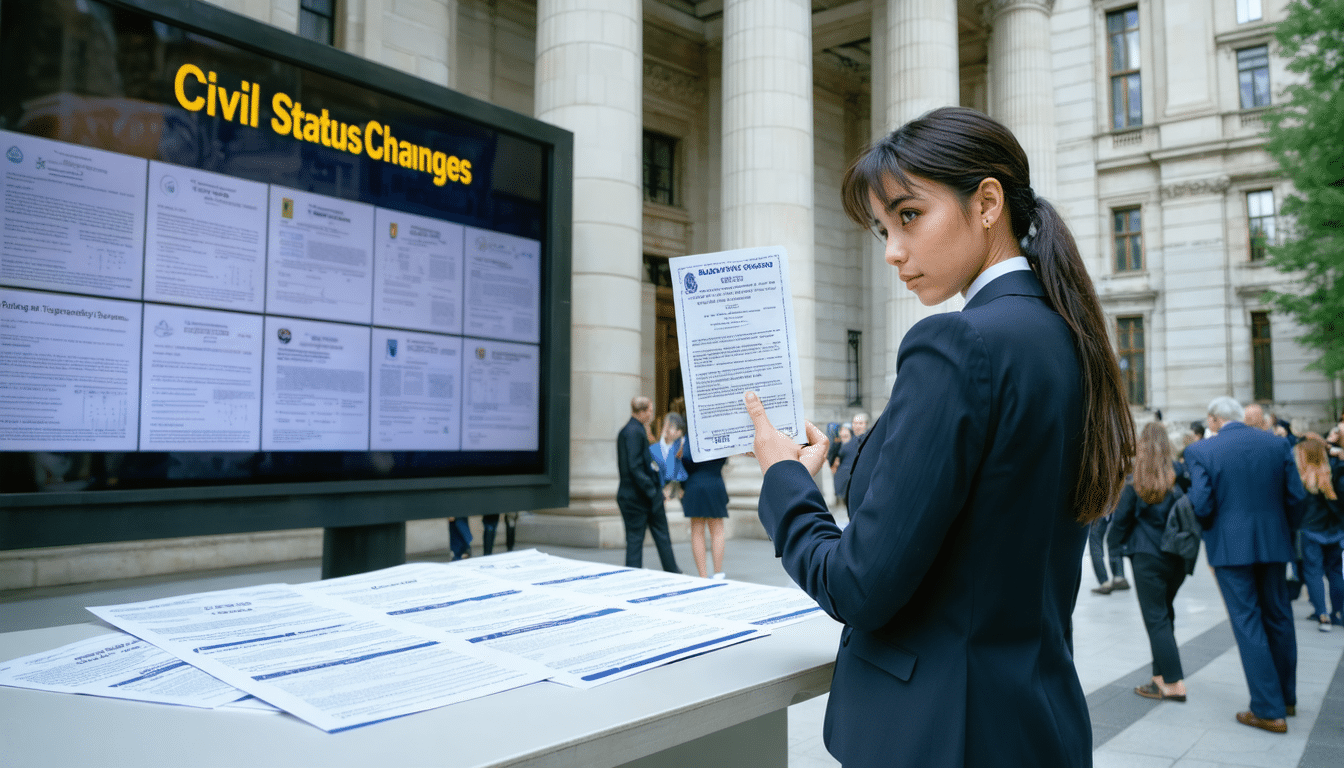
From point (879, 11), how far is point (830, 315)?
884cm

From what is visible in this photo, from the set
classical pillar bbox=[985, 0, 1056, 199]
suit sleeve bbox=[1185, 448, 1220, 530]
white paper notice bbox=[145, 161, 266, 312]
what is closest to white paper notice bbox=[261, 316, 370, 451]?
white paper notice bbox=[145, 161, 266, 312]

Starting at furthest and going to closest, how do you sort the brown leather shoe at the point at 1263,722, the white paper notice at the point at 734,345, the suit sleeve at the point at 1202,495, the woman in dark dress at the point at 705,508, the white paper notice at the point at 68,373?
the woman in dark dress at the point at 705,508 → the suit sleeve at the point at 1202,495 → the brown leather shoe at the point at 1263,722 → the white paper notice at the point at 68,373 → the white paper notice at the point at 734,345

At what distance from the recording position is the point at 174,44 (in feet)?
9.75

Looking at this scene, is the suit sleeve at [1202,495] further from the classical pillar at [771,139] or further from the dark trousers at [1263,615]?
the classical pillar at [771,139]

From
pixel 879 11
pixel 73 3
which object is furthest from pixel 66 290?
pixel 879 11

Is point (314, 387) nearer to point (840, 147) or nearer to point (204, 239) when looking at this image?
point (204, 239)

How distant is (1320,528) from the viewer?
879 cm

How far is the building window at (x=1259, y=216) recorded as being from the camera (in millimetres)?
26266

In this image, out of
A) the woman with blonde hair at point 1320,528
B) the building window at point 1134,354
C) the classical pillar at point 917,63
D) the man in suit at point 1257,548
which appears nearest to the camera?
the man in suit at point 1257,548

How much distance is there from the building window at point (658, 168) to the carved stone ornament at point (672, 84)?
3.48ft

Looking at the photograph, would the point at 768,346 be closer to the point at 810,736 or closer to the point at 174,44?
the point at 174,44

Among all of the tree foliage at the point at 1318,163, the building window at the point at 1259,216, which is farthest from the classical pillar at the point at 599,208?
the building window at the point at 1259,216

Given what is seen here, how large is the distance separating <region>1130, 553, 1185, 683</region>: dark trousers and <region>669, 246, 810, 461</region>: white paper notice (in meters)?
5.65

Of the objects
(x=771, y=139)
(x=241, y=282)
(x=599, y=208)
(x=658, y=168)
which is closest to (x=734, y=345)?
(x=241, y=282)
